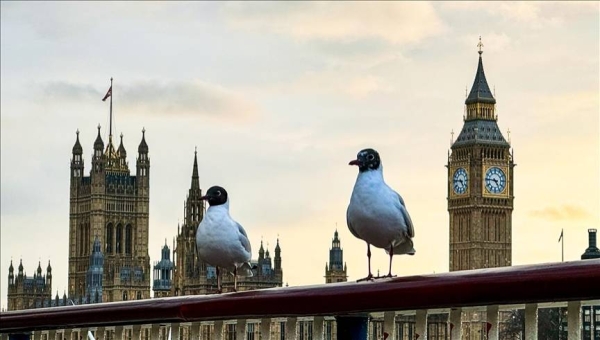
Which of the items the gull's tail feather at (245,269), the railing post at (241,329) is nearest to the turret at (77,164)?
the gull's tail feather at (245,269)

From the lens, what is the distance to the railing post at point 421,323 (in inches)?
237

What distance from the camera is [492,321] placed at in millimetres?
5730

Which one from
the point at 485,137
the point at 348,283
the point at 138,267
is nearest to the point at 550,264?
the point at 348,283

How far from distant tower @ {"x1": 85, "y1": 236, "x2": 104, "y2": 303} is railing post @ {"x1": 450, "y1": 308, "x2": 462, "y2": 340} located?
124578 millimetres

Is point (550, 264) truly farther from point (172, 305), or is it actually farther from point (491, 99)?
point (491, 99)

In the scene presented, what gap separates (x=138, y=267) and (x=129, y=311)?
126161 mm

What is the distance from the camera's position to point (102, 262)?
444ft

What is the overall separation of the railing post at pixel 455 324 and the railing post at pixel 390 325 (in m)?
0.37

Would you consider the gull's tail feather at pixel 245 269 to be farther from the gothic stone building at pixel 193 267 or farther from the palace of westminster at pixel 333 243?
the gothic stone building at pixel 193 267

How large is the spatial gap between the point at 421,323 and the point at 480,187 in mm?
118307

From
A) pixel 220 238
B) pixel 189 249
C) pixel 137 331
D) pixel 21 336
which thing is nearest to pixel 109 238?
pixel 189 249

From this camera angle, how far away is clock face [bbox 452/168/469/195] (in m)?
124

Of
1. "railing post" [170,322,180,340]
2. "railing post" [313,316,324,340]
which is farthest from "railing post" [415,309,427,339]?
"railing post" [170,322,180,340]

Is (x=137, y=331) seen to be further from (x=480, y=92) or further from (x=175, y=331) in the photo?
(x=480, y=92)
